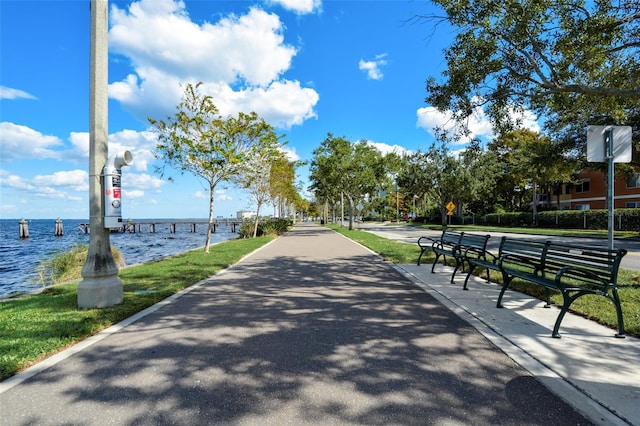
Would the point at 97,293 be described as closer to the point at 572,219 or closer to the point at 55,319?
the point at 55,319

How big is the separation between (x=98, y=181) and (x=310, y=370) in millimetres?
4854

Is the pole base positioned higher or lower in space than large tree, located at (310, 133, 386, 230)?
lower

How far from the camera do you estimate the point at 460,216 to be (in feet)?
164

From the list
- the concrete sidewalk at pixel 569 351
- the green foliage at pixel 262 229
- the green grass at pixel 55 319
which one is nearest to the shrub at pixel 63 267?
the green grass at pixel 55 319

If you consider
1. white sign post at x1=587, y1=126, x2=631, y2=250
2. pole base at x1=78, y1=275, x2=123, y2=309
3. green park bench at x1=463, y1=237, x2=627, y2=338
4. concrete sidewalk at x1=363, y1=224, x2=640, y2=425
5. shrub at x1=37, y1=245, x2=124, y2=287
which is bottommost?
shrub at x1=37, y1=245, x2=124, y2=287

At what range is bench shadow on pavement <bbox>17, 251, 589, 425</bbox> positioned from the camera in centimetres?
281

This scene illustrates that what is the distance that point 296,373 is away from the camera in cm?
346

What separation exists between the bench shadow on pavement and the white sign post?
3.38m

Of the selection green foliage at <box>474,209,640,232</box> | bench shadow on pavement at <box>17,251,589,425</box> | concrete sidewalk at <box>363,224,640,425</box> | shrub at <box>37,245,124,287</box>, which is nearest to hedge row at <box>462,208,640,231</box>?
green foliage at <box>474,209,640,232</box>

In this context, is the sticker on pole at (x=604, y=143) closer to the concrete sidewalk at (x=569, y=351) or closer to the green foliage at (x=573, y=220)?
the concrete sidewalk at (x=569, y=351)

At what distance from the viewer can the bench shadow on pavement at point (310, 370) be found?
2.81 metres

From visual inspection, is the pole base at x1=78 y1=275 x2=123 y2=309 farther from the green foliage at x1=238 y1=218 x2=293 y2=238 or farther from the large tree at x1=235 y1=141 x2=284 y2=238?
the green foliage at x1=238 y1=218 x2=293 y2=238

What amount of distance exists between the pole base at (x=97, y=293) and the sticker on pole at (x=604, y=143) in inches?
322

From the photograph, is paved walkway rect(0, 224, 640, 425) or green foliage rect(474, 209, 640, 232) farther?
green foliage rect(474, 209, 640, 232)
